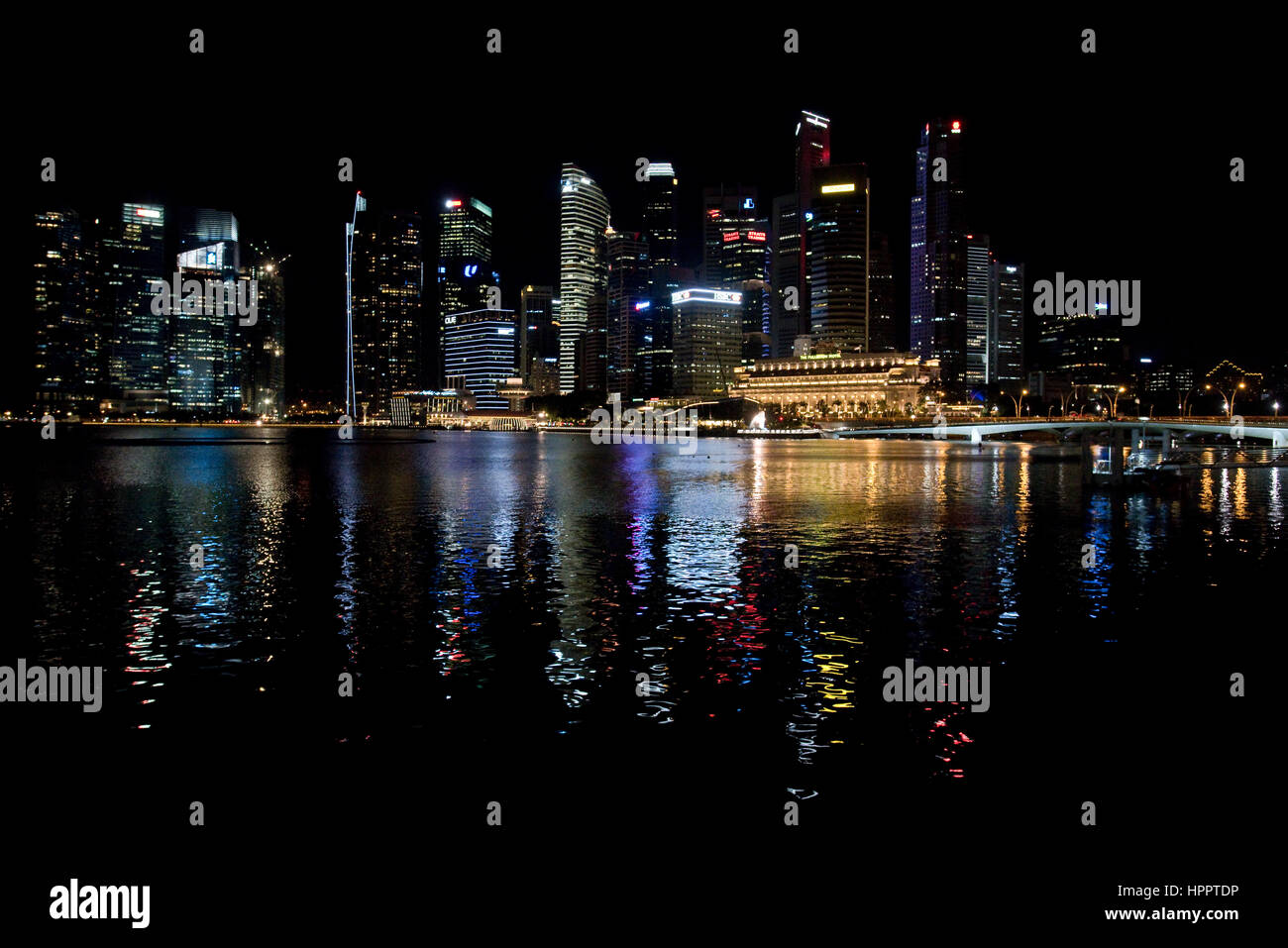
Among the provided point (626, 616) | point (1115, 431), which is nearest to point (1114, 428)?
point (1115, 431)

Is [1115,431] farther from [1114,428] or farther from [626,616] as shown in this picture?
[626,616]

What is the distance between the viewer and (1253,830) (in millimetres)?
9672

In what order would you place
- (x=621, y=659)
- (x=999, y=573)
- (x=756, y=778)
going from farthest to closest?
(x=999, y=573) → (x=621, y=659) → (x=756, y=778)

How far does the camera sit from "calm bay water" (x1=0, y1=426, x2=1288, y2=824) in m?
12.2

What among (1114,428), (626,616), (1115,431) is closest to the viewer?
(626,616)

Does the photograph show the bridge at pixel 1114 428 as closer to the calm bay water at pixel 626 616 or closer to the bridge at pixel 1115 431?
the bridge at pixel 1115 431

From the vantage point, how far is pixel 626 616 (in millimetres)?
18422

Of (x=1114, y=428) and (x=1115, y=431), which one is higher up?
(x=1114, y=428)

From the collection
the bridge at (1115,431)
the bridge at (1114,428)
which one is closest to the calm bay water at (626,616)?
the bridge at (1115,431)
